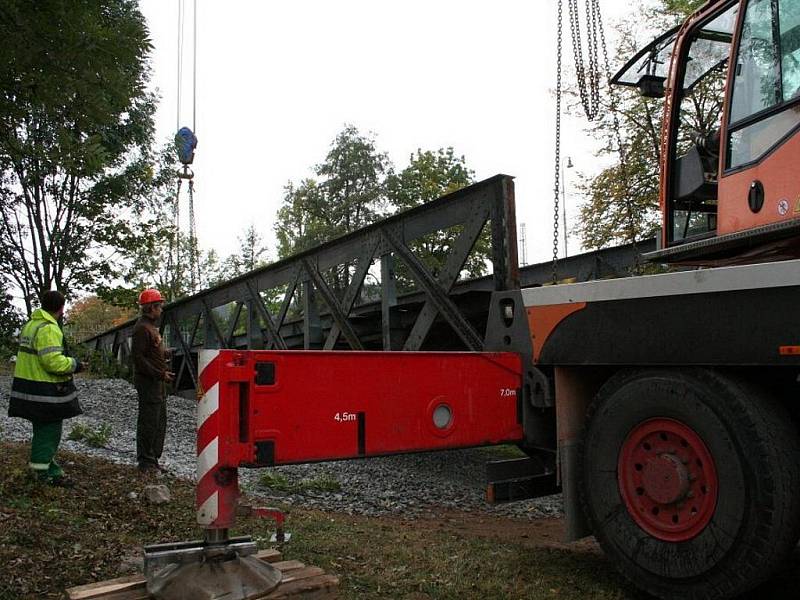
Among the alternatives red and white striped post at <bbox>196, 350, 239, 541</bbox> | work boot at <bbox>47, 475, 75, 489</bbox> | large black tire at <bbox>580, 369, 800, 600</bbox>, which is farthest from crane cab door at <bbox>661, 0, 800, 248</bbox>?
work boot at <bbox>47, 475, 75, 489</bbox>

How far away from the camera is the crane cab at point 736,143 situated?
3791 mm

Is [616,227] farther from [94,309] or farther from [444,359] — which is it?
[94,309]

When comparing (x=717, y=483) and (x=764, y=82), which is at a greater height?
(x=764, y=82)

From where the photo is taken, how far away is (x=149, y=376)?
7.42 m

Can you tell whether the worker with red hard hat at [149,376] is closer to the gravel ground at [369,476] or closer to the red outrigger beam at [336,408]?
the gravel ground at [369,476]

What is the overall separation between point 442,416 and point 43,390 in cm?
385

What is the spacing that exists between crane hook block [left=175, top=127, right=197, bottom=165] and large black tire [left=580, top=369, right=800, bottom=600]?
49.9 ft

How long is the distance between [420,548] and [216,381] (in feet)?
7.36

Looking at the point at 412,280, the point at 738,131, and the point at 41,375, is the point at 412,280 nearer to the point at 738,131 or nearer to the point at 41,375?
the point at 41,375

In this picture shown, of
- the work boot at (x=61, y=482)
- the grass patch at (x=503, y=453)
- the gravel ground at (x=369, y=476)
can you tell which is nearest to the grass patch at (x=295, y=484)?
the gravel ground at (x=369, y=476)

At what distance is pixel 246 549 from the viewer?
11.0 ft

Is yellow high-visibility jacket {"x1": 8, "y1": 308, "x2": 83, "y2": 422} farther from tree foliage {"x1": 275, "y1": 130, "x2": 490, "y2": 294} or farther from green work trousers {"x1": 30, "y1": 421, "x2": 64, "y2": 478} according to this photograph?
tree foliage {"x1": 275, "y1": 130, "x2": 490, "y2": 294}

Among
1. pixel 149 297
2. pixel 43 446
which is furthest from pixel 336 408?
pixel 149 297

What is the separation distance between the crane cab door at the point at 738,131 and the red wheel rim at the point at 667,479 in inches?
51.2
